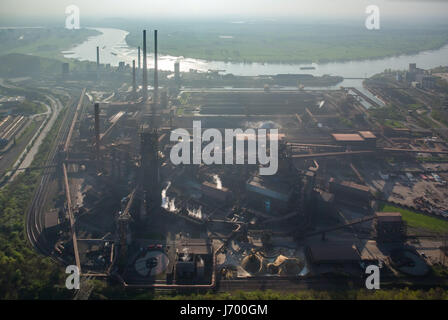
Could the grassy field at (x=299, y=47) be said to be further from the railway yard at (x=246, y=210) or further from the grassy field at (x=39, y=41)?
the railway yard at (x=246, y=210)

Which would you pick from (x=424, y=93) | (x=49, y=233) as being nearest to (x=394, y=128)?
(x=424, y=93)

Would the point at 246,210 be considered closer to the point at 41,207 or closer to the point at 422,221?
the point at 422,221

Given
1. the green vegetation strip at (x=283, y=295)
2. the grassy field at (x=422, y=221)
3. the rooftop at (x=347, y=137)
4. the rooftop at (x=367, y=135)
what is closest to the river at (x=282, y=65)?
the rooftop at (x=367, y=135)

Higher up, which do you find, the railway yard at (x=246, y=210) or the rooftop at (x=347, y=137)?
the rooftop at (x=347, y=137)

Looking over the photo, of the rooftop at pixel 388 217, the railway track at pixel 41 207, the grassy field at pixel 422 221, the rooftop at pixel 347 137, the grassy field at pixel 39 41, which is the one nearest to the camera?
the railway track at pixel 41 207

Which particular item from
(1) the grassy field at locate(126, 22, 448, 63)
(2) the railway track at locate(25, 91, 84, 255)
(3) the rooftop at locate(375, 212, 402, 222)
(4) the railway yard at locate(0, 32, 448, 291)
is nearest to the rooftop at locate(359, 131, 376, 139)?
(4) the railway yard at locate(0, 32, 448, 291)
